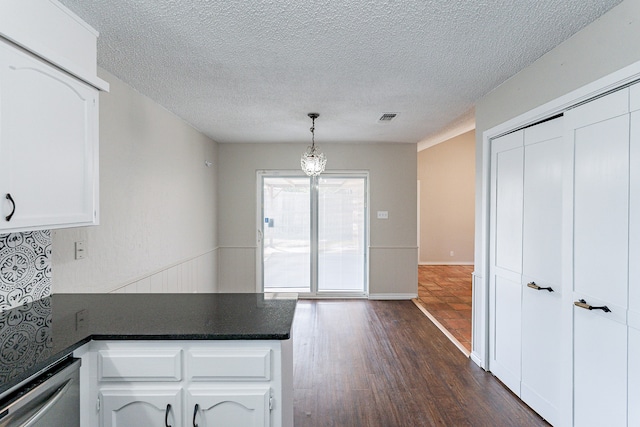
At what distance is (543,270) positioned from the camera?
2.30 meters

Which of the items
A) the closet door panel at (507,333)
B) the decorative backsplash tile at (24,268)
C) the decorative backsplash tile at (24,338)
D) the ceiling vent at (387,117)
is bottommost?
the closet door panel at (507,333)

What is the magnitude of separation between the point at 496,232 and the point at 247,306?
2200 mm

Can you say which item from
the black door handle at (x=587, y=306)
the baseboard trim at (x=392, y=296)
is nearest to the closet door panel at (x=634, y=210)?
the black door handle at (x=587, y=306)

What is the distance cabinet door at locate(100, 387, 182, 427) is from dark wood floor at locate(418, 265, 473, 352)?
295 centimetres

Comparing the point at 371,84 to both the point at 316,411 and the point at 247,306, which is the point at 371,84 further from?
the point at 316,411

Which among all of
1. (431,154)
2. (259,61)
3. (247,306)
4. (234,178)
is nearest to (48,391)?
(247,306)

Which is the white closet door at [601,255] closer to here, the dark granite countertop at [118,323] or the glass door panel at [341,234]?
the dark granite countertop at [118,323]

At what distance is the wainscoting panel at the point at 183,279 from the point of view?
2926 mm

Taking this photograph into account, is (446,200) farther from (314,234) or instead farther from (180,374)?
(180,374)

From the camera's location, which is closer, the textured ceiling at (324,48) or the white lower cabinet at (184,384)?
the white lower cabinet at (184,384)

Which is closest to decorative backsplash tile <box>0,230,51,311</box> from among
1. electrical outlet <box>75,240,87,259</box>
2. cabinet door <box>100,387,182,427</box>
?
electrical outlet <box>75,240,87,259</box>

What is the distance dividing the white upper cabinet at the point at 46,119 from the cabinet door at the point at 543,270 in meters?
2.77

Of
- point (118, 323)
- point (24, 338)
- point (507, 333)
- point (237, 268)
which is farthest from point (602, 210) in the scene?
point (237, 268)

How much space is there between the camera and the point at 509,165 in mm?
2672
